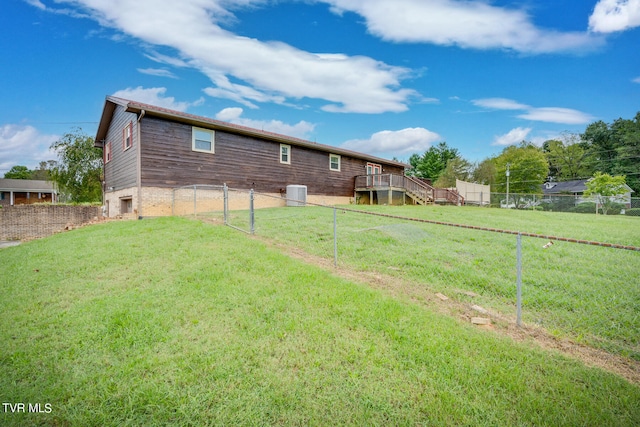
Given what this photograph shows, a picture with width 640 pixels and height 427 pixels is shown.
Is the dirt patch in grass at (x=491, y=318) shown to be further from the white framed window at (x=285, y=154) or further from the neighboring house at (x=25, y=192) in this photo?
the neighboring house at (x=25, y=192)

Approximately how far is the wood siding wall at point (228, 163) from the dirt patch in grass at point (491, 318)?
32.2ft

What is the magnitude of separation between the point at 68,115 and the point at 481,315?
102 feet

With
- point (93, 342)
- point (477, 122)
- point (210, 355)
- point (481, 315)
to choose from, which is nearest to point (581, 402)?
point (481, 315)

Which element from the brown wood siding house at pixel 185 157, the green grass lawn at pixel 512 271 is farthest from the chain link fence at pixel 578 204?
the brown wood siding house at pixel 185 157

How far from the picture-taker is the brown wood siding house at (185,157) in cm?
1170

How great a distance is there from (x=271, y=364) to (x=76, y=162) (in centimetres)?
2915

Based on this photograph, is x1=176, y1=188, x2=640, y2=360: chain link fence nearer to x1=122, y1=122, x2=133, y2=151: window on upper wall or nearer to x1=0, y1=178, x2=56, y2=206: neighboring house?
x1=122, y1=122, x2=133, y2=151: window on upper wall

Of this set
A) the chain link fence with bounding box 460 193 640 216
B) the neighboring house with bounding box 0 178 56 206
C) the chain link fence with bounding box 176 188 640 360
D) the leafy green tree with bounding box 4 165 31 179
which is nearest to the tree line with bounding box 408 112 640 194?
the chain link fence with bounding box 460 193 640 216

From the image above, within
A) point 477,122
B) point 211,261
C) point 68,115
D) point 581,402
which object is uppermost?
point 477,122

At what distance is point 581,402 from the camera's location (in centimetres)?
200

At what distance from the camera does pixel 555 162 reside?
52969 millimetres

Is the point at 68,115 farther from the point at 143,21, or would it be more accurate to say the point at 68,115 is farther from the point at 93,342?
the point at 93,342

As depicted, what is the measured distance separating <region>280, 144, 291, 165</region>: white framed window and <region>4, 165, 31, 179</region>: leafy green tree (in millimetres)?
69984

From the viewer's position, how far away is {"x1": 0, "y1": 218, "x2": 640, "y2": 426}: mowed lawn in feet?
6.18
